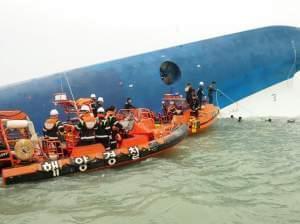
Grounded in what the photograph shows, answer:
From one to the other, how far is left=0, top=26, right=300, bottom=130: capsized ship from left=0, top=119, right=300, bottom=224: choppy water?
4.54 metres

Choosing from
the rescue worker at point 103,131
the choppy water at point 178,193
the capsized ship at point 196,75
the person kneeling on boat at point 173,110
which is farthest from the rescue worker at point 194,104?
the rescue worker at point 103,131

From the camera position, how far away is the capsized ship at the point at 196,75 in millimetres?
13092

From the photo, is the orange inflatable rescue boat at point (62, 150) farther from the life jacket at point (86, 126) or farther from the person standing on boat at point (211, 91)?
the person standing on boat at point (211, 91)

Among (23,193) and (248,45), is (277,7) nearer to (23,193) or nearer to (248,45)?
(248,45)

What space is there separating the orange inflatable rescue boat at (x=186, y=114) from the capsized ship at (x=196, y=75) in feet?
3.47

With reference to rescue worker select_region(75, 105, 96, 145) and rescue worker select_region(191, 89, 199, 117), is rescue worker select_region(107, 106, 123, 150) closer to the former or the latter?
rescue worker select_region(75, 105, 96, 145)

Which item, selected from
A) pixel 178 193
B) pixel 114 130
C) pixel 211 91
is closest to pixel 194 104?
pixel 211 91

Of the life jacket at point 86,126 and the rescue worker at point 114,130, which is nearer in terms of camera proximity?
the life jacket at point 86,126

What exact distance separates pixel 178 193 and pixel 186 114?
6.58 m

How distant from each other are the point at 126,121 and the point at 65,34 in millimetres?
5799

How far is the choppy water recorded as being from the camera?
642cm

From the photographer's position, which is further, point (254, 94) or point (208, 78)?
point (254, 94)

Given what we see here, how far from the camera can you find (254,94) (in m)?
17.9

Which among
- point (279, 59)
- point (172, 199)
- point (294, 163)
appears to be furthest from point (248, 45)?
point (172, 199)
